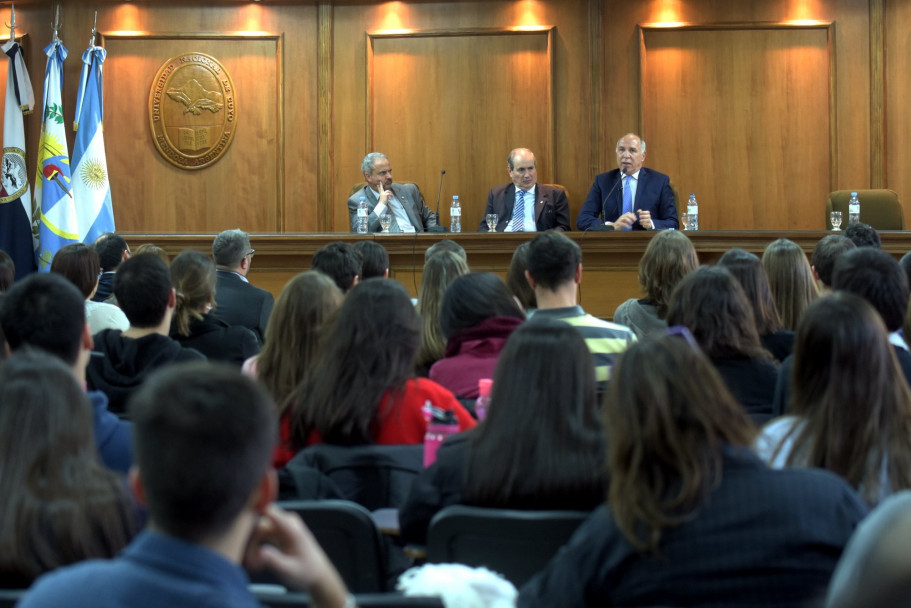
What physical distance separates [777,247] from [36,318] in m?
2.82

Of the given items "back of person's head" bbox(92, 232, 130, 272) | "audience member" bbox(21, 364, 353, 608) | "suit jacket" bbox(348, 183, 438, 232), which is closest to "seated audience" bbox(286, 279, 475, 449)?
"audience member" bbox(21, 364, 353, 608)

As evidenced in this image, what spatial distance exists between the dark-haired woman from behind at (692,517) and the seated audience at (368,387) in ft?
3.11

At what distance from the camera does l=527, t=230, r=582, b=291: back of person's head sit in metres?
3.88

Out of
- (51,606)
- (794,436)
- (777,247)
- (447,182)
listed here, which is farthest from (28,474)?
(447,182)

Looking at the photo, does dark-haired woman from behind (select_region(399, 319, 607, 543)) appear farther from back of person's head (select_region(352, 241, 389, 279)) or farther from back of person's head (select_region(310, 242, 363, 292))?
back of person's head (select_region(352, 241, 389, 279))

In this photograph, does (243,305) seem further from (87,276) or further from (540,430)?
(540,430)

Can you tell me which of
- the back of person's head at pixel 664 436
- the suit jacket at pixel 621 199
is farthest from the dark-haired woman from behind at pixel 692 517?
the suit jacket at pixel 621 199

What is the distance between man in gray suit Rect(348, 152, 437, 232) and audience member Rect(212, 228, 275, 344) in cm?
252

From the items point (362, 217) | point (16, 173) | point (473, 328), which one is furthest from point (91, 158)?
point (473, 328)

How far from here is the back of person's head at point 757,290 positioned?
12.3 feet

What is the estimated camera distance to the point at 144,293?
11.6 feet

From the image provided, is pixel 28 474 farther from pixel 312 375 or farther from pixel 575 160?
pixel 575 160

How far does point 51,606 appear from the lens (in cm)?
112

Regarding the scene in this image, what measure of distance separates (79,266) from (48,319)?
203cm
